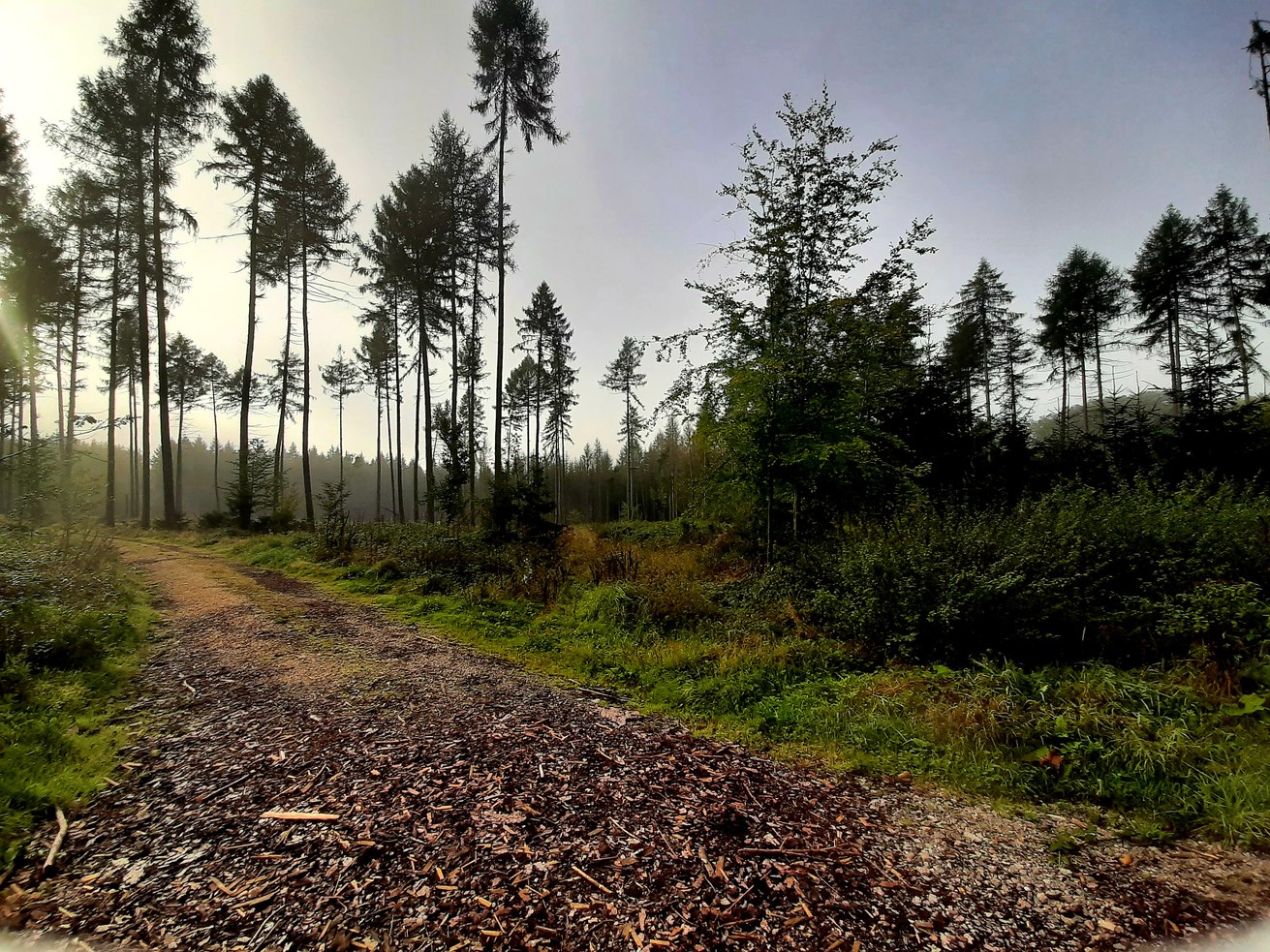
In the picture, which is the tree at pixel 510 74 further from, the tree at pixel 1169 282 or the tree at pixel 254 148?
the tree at pixel 1169 282

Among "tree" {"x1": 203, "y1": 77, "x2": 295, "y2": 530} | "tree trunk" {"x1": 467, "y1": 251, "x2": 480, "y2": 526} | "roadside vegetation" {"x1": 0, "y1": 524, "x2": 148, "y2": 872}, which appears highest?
"tree" {"x1": 203, "y1": 77, "x2": 295, "y2": 530}

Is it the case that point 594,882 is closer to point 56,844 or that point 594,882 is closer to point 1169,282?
point 56,844

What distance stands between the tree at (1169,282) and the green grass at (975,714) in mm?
26722

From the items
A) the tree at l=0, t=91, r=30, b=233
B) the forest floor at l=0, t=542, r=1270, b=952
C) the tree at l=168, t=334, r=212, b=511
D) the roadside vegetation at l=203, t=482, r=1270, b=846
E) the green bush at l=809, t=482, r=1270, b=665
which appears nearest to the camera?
the forest floor at l=0, t=542, r=1270, b=952

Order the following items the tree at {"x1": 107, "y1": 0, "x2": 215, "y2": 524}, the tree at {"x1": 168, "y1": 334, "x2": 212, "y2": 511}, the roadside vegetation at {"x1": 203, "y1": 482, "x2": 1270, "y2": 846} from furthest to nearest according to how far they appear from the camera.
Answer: the tree at {"x1": 168, "y1": 334, "x2": 212, "y2": 511} < the tree at {"x1": 107, "y1": 0, "x2": 215, "y2": 524} < the roadside vegetation at {"x1": 203, "y1": 482, "x2": 1270, "y2": 846}

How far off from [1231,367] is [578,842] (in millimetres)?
18481

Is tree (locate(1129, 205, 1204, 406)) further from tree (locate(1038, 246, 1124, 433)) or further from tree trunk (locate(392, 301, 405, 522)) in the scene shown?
tree trunk (locate(392, 301, 405, 522))

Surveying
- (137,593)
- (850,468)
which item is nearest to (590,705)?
(850,468)

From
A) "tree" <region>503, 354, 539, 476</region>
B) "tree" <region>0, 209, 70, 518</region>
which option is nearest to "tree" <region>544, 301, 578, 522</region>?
"tree" <region>503, 354, 539, 476</region>

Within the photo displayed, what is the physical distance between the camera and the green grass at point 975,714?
287 centimetres

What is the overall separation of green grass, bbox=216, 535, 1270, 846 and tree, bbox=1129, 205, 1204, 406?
2672cm

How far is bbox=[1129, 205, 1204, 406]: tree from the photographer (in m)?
21.2

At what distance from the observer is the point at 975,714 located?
3539 mm

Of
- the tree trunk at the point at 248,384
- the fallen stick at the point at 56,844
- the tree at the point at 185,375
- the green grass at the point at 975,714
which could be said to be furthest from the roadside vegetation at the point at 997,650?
the tree at the point at 185,375
